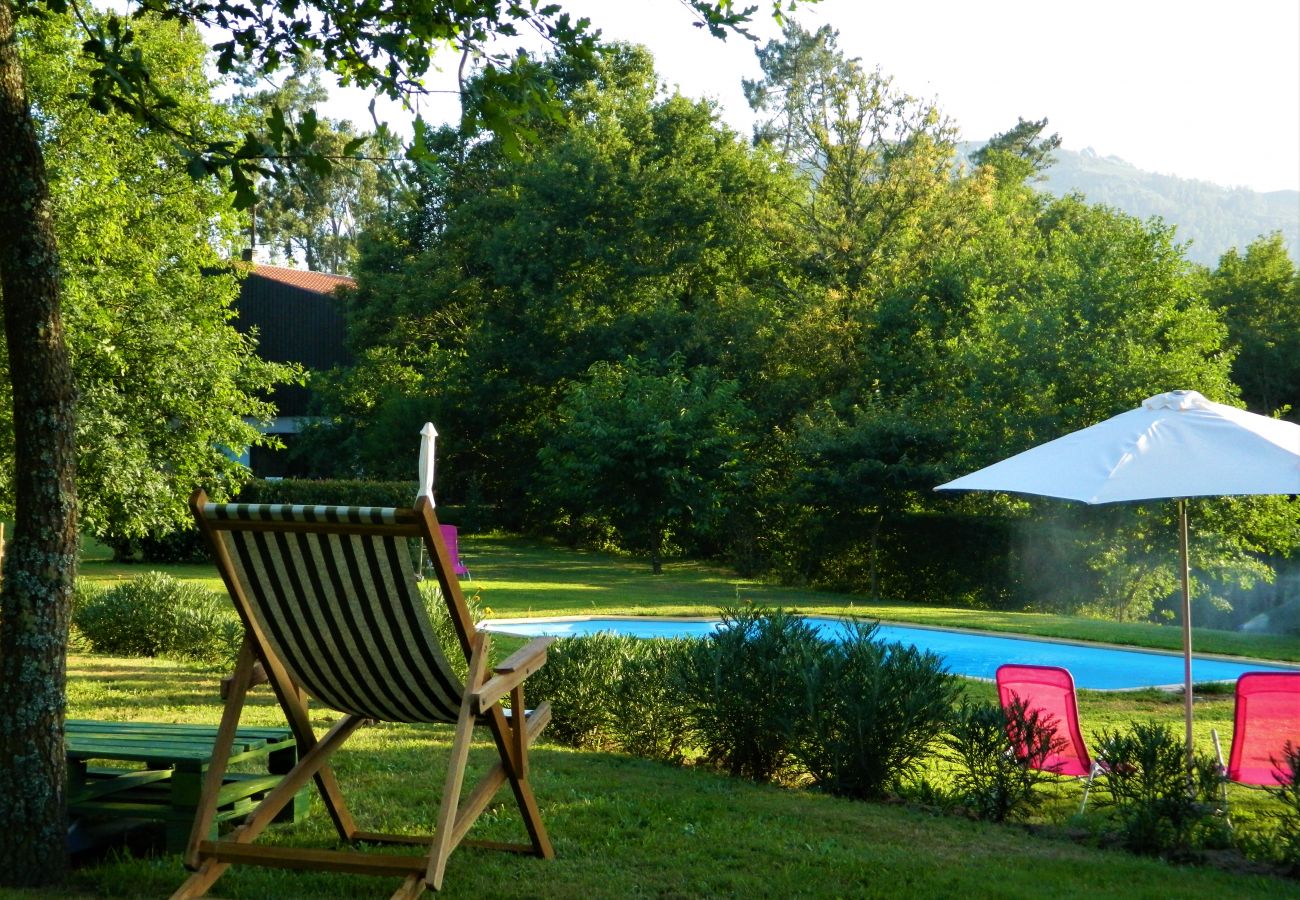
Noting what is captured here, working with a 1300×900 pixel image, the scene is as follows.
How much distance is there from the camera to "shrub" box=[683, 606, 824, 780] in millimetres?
6137

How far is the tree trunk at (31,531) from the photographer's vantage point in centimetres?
388

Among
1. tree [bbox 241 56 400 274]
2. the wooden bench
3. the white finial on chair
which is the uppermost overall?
tree [bbox 241 56 400 274]

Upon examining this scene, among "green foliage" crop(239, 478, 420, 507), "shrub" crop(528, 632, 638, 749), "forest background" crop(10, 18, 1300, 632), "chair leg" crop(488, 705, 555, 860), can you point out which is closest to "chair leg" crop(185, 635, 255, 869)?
"chair leg" crop(488, 705, 555, 860)

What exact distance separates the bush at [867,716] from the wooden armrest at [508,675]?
1.90 metres

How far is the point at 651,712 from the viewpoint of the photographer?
23.1 ft

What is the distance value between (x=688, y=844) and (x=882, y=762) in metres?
1.47

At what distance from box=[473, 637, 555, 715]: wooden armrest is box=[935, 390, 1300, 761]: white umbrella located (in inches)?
118

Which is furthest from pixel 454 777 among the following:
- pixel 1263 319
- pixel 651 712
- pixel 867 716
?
pixel 1263 319

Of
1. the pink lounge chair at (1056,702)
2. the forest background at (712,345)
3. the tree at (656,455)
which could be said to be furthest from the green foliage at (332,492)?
the pink lounge chair at (1056,702)

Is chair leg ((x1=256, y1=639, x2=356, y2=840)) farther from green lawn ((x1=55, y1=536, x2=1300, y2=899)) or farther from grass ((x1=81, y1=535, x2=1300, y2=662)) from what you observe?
grass ((x1=81, y1=535, x2=1300, y2=662))

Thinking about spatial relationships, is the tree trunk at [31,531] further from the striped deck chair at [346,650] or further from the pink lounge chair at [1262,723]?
the pink lounge chair at [1262,723]

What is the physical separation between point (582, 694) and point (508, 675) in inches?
134

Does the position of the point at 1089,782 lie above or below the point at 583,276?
below

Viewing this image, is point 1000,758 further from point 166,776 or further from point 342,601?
point 166,776
